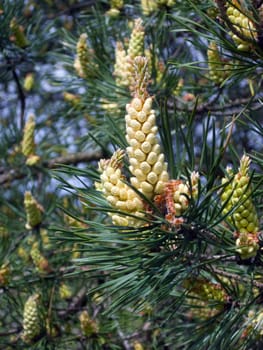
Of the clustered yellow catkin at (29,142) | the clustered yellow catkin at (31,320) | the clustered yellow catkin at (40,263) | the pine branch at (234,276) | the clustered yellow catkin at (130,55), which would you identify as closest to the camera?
the pine branch at (234,276)

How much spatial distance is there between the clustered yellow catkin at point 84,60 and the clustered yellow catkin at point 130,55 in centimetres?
10

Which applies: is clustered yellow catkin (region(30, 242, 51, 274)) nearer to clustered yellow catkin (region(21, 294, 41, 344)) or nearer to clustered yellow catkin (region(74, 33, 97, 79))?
clustered yellow catkin (region(21, 294, 41, 344))

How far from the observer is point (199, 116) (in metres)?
1.28

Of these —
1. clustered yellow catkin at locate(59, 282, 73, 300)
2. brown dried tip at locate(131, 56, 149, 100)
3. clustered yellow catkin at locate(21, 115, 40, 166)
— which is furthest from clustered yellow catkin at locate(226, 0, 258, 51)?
clustered yellow catkin at locate(21, 115, 40, 166)

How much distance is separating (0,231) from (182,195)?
3.23ft

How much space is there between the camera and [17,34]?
1.65 m

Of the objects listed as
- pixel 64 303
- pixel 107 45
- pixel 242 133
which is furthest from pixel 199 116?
pixel 242 133

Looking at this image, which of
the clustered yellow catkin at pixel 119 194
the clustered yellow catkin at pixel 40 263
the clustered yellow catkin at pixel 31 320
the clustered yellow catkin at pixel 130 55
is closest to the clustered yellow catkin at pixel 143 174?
the clustered yellow catkin at pixel 119 194

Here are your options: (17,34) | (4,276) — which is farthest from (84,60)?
(4,276)

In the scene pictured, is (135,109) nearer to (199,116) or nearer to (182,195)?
(182,195)

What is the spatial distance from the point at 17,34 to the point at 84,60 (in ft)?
1.21

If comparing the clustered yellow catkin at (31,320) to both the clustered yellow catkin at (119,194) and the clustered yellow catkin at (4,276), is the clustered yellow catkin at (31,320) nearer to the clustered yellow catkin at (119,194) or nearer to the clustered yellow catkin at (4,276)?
the clustered yellow catkin at (4,276)

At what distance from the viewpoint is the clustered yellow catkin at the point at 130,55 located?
1.15 metres

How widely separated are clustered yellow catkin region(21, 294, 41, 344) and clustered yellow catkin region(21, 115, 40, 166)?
1.77 ft
